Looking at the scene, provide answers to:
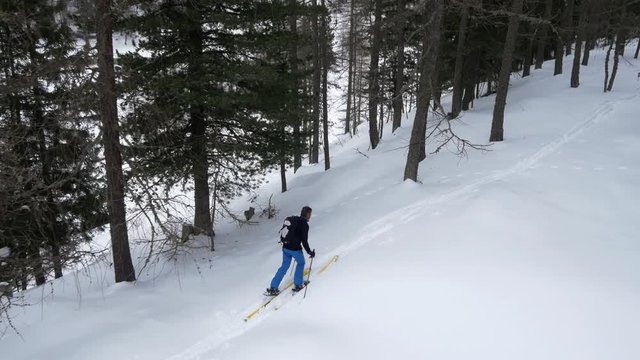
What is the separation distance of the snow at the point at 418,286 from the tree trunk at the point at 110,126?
70 cm

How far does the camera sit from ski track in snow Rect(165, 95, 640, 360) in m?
7.43

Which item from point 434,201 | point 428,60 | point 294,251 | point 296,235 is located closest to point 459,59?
point 428,60

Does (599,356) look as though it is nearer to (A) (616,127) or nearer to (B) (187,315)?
(B) (187,315)

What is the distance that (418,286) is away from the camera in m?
7.55

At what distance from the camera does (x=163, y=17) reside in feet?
35.9

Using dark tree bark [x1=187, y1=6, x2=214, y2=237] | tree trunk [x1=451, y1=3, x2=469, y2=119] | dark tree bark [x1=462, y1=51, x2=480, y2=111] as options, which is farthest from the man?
dark tree bark [x1=462, y1=51, x2=480, y2=111]

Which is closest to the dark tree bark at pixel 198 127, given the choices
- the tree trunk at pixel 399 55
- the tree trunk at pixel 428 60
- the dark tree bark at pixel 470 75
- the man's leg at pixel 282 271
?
the man's leg at pixel 282 271

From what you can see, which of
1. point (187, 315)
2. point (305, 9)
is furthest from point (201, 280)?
point (305, 9)

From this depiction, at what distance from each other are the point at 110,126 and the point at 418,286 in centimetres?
681

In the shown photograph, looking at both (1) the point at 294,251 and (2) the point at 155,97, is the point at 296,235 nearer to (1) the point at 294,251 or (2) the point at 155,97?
(1) the point at 294,251

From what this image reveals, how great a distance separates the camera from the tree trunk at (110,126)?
25.9 ft

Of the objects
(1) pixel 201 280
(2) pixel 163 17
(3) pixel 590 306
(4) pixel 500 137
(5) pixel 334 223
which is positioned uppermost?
(2) pixel 163 17

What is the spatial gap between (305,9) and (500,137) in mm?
9969

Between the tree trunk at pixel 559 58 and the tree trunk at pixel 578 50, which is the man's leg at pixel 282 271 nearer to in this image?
the tree trunk at pixel 578 50
